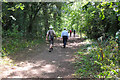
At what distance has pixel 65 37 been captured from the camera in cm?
1274

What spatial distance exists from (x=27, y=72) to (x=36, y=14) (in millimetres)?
14206

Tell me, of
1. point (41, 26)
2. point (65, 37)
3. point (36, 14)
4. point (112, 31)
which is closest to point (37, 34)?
point (41, 26)

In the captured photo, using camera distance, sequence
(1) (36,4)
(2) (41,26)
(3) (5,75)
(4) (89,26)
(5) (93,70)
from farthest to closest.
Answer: (2) (41,26) → (1) (36,4) → (4) (89,26) → (5) (93,70) → (3) (5,75)

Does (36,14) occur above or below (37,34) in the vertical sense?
above

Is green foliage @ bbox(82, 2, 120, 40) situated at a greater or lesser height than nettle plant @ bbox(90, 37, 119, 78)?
greater

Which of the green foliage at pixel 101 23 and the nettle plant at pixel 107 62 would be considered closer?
the nettle plant at pixel 107 62

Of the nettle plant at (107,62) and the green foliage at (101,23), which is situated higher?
the green foliage at (101,23)

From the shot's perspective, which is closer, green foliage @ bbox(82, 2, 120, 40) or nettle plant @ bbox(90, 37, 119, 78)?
nettle plant @ bbox(90, 37, 119, 78)

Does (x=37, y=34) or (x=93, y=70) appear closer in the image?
(x=93, y=70)

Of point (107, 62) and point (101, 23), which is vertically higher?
point (101, 23)

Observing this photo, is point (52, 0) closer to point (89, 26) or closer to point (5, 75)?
point (89, 26)

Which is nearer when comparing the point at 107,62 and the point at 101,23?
the point at 107,62

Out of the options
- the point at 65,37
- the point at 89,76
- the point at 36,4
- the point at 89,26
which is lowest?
the point at 89,76

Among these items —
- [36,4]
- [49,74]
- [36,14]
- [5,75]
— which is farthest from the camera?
[36,14]
